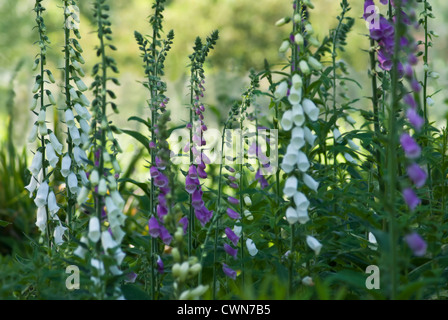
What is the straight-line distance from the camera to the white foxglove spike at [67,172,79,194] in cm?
342

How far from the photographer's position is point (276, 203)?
334cm

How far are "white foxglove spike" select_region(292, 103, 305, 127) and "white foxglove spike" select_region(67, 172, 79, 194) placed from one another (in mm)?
1419

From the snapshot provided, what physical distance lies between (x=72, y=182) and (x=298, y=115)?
4.75 ft

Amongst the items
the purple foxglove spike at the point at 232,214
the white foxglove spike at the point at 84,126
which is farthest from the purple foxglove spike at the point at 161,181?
the white foxglove spike at the point at 84,126

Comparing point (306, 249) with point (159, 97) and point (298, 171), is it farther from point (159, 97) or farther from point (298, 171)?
point (159, 97)

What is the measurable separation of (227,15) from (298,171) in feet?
51.3

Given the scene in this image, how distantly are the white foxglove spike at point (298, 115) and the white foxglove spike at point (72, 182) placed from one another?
1419 millimetres

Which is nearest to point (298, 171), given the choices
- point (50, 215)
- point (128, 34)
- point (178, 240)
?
point (178, 240)

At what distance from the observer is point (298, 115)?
8.64ft

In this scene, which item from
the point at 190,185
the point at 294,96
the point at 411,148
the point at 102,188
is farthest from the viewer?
the point at 190,185

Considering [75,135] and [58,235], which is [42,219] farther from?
[75,135]

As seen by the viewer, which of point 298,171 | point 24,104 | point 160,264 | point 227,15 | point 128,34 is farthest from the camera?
point 128,34

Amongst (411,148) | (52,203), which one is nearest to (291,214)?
(411,148)

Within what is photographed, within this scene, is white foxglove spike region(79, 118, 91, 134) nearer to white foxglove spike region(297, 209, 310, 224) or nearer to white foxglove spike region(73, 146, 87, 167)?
white foxglove spike region(73, 146, 87, 167)
